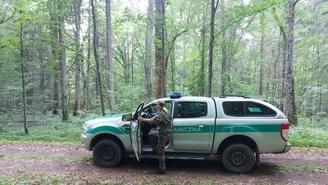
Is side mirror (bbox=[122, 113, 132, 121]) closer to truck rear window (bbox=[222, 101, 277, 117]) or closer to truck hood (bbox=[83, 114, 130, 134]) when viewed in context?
truck hood (bbox=[83, 114, 130, 134])

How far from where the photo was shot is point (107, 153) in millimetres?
6039

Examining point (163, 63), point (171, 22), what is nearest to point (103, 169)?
point (163, 63)

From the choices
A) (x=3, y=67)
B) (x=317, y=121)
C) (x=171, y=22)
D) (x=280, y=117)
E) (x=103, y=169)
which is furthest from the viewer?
(x=317, y=121)

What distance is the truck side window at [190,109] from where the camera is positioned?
19.0 ft

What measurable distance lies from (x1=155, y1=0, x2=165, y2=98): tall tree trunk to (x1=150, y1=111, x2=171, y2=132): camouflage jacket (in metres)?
5.61

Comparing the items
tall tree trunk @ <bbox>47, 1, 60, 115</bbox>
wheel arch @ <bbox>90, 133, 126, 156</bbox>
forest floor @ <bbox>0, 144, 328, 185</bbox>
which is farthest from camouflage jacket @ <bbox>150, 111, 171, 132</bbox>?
tall tree trunk @ <bbox>47, 1, 60, 115</bbox>

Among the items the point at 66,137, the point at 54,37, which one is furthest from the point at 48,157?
the point at 54,37

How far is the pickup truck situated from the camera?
545cm

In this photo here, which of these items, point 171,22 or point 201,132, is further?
point 171,22

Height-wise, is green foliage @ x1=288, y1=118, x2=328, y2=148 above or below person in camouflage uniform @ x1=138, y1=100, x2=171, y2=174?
below

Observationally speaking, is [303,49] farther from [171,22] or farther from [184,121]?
[184,121]

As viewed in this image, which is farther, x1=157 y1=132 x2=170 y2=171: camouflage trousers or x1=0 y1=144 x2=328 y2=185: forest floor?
x1=157 y1=132 x2=170 y2=171: camouflage trousers

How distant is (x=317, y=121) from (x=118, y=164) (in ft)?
48.9

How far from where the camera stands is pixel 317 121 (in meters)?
15.8
